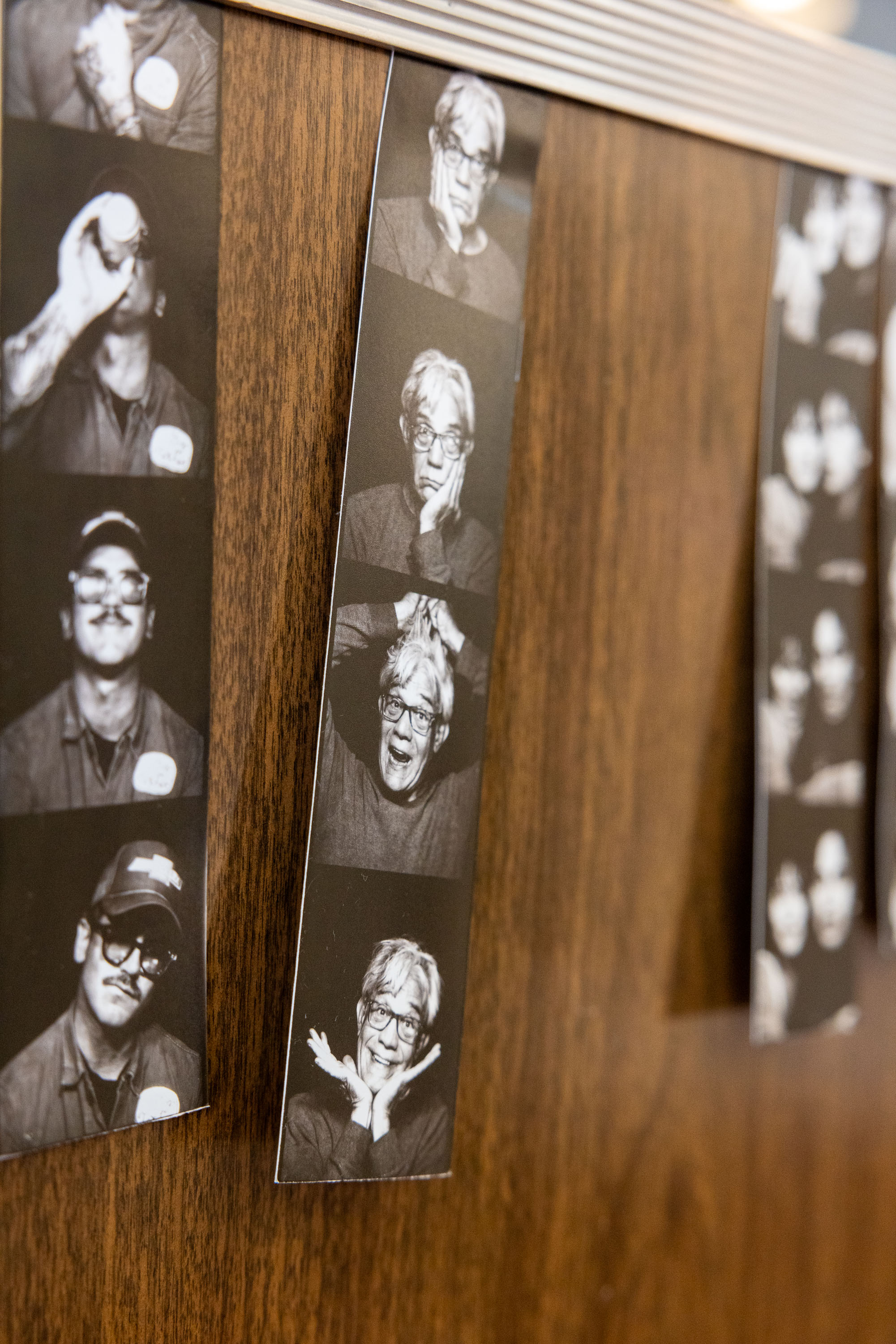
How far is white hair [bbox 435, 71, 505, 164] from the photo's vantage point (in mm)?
565

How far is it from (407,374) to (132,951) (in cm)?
37

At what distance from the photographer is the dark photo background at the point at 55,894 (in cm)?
47

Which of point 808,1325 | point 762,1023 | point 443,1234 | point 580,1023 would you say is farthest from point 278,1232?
point 808,1325

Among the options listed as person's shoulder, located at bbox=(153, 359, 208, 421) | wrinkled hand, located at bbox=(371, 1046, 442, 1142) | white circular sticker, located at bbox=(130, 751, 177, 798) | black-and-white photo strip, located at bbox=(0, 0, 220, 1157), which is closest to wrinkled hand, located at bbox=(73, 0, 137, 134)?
black-and-white photo strip, located at bbox=(0, 0, 220, 1157)

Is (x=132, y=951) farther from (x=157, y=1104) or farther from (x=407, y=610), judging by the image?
(x=407, y=610)

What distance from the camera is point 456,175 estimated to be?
1.86 feet

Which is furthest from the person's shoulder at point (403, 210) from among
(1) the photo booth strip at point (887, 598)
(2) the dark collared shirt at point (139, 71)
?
(1) the photo booth strip at point (887, 598)

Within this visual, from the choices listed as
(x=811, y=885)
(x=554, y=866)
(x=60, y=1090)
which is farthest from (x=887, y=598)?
(x=60, y=1090)

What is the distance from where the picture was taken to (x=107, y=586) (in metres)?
0.49

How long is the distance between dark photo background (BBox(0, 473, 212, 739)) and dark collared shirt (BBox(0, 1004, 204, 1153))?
0.57ft

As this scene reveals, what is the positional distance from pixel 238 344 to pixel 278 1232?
1.83 ft

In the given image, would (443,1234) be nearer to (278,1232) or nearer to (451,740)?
(278,1232)

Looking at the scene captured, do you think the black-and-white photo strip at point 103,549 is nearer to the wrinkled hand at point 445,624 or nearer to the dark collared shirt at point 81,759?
the dark collared shirt at point 81,759

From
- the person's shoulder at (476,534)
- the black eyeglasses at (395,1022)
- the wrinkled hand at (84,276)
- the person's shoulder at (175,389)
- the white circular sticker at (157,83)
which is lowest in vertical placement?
the black eyeglasses at (395,1022)
